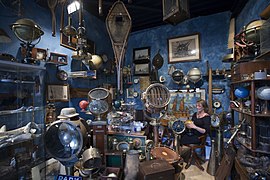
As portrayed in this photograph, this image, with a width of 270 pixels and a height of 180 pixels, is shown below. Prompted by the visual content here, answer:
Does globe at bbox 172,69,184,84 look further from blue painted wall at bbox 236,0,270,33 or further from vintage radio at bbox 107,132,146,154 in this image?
vintage radio at bbox 107,132,146,154

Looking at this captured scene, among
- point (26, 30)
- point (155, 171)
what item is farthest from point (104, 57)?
point (155, 171)

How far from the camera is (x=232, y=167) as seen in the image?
87.4 inches

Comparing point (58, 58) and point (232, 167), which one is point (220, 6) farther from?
point (58, 58)

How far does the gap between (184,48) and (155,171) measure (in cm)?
356

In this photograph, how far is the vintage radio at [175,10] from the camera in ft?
5.83

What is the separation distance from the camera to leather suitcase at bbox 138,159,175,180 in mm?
1633

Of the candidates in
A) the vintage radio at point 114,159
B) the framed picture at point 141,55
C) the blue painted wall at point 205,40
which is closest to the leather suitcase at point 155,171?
the vintage radio at point 114,159

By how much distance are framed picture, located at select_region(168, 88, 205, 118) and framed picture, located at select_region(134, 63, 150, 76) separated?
109 cm

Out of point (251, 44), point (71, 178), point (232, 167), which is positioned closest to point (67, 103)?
point (71, 178)

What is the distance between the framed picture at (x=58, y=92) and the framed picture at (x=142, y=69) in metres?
2.39

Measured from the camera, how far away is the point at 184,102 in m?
4.12

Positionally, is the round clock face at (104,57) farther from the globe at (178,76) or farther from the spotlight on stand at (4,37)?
the spotlight on stand at (4,37)

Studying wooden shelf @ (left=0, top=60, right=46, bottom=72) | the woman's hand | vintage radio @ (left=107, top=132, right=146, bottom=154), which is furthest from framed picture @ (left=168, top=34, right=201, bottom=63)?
wooden shelf @ (left=0, top=60, right=46, bottom=72)

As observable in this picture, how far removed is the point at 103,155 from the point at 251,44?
103 inches
